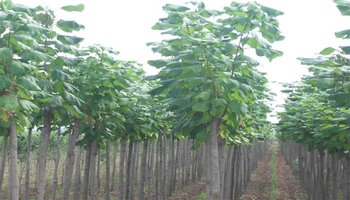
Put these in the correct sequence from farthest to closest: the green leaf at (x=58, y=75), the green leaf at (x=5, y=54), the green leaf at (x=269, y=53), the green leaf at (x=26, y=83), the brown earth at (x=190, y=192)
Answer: the brown earth at (x=190, y=192) < the green leaf at (x=58, y=75) < the green leaf at (x=269, y=53) < the green leaf at (x=26, y=83) < the green leaf at (x=5, y=54)

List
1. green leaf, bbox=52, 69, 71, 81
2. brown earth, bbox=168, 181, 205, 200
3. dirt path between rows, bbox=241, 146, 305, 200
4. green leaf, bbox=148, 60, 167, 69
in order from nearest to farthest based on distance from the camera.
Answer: green leaf, bbox=52, 69, 71, 81, green leaf, bbox=148, 60, 167, 69, brown earth, bbox=168, 181, 205, 200, dirt path between rows, bbox=241, 146, 305, 200

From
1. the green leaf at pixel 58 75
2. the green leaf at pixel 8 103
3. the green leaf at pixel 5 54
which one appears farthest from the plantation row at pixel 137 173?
the green leaf at pixel 5 54

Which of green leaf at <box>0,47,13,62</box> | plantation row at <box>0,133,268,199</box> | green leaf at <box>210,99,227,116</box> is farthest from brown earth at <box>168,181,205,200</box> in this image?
green leaf at <box>0,47,13,62</box>

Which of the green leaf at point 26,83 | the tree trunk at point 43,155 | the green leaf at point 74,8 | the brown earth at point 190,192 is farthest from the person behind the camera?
the brown earth at point 190,192

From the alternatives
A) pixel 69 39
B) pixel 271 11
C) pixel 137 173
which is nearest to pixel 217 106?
pixel 271 11

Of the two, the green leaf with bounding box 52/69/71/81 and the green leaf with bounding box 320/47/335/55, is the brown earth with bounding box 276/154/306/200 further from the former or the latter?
the green leaf with bounding box 52/69/71/81

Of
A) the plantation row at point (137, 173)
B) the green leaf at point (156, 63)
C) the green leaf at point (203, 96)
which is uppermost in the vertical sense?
the green leaf at point (156, 63)

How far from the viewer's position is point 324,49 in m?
4.57

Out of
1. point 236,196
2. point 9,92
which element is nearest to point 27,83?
point 9,92

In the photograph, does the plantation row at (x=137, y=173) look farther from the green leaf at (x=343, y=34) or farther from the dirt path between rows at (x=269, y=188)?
→ the green leaf at (x=343, y=34)

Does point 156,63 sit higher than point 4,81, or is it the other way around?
point 156,63

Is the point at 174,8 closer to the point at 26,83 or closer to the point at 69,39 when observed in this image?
the point at 69,39

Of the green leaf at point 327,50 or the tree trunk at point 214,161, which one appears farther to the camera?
the tree trunk at point 214,161

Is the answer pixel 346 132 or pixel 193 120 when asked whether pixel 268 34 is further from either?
pixel 346 132
